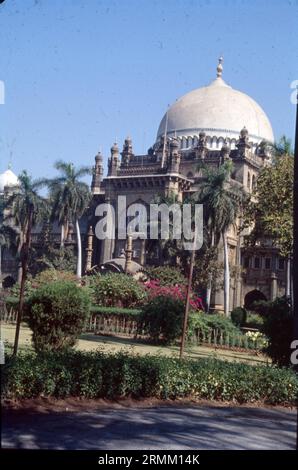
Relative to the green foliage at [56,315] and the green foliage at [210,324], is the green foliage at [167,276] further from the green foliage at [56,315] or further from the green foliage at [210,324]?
the green foliage at [56,315]

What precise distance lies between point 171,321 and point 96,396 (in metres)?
12.8

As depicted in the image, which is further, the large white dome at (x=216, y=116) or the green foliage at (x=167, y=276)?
the large white dome at (x=216, y=116)

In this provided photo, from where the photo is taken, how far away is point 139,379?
36.3 ft

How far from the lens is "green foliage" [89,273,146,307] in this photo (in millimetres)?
30938

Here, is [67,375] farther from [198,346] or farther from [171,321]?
[198,346]

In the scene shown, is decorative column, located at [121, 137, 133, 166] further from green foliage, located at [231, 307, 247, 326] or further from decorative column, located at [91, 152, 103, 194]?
green foliage, located at [231, 307, 247, 326]

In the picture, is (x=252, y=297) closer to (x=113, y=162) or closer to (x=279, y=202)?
(x=113, y=162)

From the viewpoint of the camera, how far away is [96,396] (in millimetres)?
10617

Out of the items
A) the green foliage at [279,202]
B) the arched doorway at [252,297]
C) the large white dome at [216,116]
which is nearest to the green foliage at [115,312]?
Result: the green foliage at [279,202]

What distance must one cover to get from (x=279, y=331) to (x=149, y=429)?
7.66 m

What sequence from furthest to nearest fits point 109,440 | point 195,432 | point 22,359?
point 22,359
point 195,432
point 109,440

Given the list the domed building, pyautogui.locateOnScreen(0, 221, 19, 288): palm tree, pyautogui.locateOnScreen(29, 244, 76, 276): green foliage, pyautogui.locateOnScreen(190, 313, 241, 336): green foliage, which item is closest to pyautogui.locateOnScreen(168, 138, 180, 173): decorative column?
the domed building

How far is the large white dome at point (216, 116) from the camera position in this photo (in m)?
61.0

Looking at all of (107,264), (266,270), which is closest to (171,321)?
(107,264)
